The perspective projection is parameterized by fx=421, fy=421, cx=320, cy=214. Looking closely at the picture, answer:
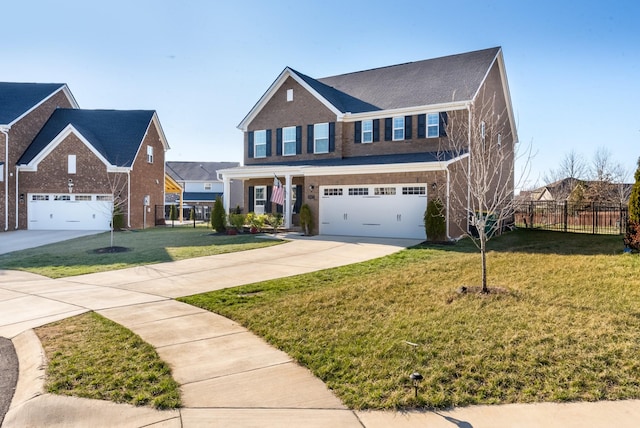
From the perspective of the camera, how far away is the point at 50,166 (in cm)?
2731

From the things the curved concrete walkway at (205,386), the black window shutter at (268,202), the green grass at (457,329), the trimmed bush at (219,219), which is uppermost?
the black window shutter at (268,202)

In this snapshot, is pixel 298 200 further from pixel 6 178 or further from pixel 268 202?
pixel 6 178

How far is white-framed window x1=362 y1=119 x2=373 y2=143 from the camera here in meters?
22.4

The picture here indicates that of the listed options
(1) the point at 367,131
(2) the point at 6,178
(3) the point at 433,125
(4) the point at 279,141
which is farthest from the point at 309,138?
(2) the point at 6,178

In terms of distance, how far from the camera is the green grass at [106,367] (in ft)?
13.7

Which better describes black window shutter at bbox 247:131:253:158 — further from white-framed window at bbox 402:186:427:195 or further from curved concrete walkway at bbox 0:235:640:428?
curved concrete walkway at bbox 0:235:640:428

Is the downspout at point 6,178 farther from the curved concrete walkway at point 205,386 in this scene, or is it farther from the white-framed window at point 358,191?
the white-framed window at point 358,191

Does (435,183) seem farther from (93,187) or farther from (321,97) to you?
(93,187)

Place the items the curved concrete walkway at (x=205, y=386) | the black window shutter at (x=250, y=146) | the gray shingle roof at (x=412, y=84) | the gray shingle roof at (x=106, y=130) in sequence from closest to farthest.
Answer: the curved concrete walkway at (x=205, y=386), the gray shingle roof at (x=412, y=84), the black window shutter at (x=250, y=146), the gray shingle roof at (x=106, y=130)

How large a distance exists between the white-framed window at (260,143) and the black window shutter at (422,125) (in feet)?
32.2

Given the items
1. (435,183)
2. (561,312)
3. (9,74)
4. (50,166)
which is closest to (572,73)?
(435,183)

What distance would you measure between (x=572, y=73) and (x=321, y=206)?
37.7 feet

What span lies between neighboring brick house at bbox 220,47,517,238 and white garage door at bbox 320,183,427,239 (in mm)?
45

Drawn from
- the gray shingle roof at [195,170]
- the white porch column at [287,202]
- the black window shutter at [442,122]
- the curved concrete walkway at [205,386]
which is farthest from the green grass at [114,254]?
the gray shingle roof at [195,170]
